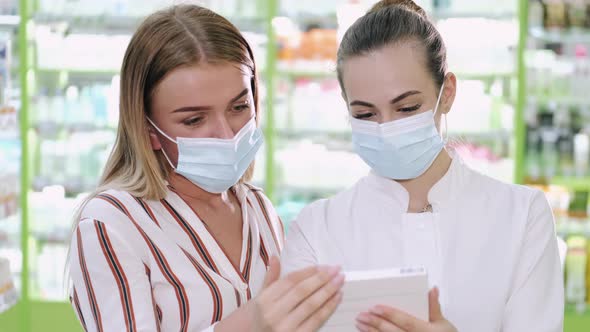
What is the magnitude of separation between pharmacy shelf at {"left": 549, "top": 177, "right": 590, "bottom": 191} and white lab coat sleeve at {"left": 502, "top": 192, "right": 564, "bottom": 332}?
131 inches

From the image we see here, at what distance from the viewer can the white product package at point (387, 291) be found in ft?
5.13

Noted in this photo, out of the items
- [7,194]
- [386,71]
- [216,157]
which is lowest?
[7,194]

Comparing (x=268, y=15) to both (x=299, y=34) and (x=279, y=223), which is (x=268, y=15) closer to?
(x=299, y=34)

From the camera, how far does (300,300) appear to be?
1575 mm

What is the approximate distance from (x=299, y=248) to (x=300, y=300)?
0.36 metres

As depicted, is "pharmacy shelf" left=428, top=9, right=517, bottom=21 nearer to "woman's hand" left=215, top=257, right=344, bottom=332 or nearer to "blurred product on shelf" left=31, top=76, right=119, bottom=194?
"blurred product on shelf" left=31, top=76, right=119, bottom=194

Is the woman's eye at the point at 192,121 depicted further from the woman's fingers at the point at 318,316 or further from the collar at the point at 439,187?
the woman's fingers at the point at 318,316

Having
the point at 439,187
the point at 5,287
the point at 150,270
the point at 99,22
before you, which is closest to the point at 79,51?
the point at 99,22

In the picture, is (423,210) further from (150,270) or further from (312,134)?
(312,134)

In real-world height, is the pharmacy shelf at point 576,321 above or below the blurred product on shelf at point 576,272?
below

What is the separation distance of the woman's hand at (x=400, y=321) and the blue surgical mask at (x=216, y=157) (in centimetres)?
59

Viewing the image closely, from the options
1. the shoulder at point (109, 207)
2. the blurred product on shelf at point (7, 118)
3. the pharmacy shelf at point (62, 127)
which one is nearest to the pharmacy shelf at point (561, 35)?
the pharmacy shelf at point (62, 127)

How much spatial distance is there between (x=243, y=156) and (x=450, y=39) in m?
3.13

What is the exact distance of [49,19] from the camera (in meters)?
5.17
